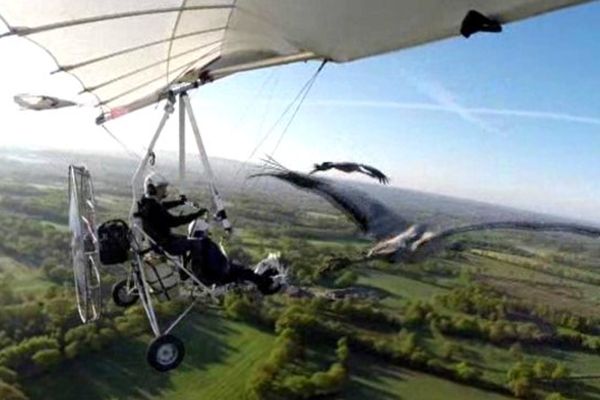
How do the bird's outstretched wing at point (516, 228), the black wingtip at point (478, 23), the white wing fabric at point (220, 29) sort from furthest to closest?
the bird's outstretched wing at point (516, 228) < the white wing fabric at point (220, 29) < the black wingtip at point (478, 23)

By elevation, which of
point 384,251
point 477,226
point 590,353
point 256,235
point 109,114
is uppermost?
point 109,114

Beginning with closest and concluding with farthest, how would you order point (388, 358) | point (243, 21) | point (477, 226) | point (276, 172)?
point (243, 21)
point (477, 226)
point (276, 172)
point (388, 358)

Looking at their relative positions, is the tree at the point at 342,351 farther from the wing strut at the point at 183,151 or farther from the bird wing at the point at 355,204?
the wing strut at the point at 183,151

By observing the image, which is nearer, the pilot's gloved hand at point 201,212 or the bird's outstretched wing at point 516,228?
the bird's outstretched wing at point 516,228

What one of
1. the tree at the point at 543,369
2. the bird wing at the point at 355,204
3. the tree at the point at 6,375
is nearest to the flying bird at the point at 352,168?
the bird wing at the point at 355,204

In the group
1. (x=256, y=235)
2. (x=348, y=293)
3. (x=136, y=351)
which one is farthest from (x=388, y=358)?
(x=256, y=235)

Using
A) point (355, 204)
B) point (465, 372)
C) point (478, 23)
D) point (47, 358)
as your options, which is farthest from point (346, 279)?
point (478, 23)

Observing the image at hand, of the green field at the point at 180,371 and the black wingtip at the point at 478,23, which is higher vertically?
the black wingtip at the point at 478,23

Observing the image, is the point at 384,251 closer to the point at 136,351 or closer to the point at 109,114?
the point at 109,114
